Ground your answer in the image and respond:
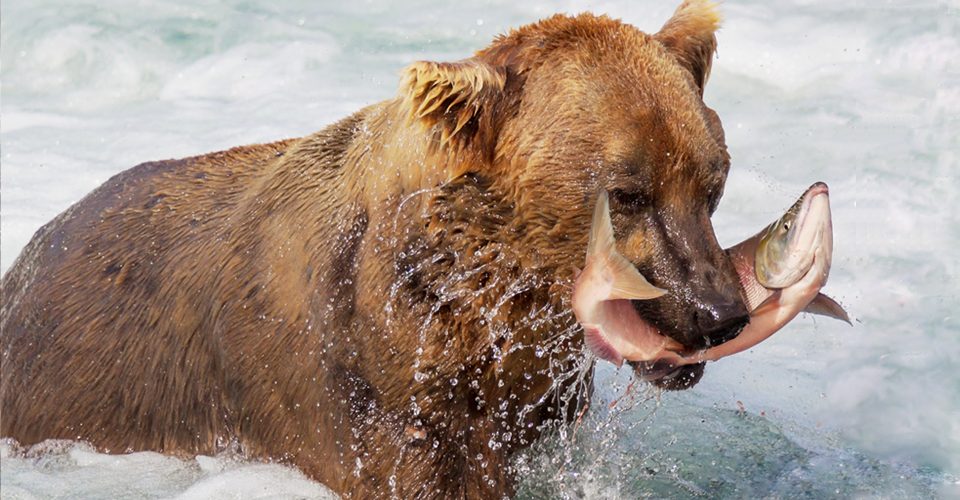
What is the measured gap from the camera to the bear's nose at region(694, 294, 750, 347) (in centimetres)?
343

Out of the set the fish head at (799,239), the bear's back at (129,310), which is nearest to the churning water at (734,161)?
the bear's back at (129,310)

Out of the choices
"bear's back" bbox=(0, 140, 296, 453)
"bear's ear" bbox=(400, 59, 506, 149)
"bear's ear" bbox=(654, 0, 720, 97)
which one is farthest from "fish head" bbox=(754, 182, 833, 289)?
"bear's back" bbox=(0, 140, 296, 453)

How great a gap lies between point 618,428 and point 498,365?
3.61 ft

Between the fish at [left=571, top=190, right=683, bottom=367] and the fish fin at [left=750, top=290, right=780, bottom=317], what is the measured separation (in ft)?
0.76

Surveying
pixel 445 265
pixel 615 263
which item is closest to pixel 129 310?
pixel 445 265

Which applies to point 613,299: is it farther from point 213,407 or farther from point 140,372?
point 140,372

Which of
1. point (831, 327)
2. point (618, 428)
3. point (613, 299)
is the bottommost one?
point (831, 327)

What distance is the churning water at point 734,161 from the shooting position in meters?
5.07

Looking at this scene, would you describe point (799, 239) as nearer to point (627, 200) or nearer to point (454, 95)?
point (627, 200)

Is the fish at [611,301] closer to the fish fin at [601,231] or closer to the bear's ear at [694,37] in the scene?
the fish fin at [601,231]

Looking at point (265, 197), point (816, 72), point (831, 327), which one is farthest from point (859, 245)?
point (265, 197)

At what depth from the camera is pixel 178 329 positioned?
183 inches

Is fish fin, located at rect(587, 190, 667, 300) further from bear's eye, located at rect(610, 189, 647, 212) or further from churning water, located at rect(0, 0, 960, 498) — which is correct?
churning water, located at rect(0, 0, 960, 498)

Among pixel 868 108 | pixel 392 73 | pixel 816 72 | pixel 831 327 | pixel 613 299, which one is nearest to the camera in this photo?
pixel 613 299
